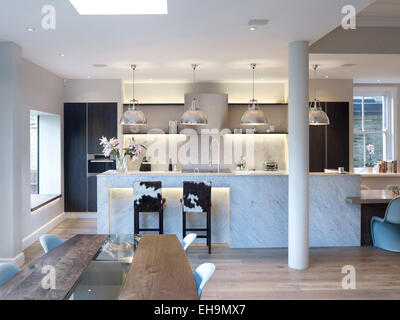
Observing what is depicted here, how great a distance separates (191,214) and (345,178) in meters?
2.33

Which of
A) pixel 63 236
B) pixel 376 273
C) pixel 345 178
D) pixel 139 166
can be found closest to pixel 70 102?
pixel 139 166

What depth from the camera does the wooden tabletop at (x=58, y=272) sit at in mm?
1740

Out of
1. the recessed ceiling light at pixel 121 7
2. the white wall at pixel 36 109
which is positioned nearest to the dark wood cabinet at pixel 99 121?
the white wall at pixel 36 109

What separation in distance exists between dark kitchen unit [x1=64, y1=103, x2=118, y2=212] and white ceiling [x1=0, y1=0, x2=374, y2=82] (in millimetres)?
1104

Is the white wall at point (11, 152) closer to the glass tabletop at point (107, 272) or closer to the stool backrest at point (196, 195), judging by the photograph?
the stool backrest at point (196, 195)

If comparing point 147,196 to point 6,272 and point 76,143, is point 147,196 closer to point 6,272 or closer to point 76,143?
point 6,272

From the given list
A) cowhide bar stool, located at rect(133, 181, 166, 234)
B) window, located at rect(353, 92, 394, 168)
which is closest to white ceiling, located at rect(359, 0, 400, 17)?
cowhide bar stool, located at rect(133, 181, 166, 234)

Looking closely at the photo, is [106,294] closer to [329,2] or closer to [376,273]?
[329,2]

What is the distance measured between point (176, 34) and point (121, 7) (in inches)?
33.6

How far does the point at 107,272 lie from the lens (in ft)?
6.91

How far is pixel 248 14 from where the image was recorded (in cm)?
362

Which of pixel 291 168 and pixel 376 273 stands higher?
pixel 291 168

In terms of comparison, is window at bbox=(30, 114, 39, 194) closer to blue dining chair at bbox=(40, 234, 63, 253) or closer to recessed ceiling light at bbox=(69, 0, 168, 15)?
recessed ceiling light at bbox=(69, 0, 168, 15)

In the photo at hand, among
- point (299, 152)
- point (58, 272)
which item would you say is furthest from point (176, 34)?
point (58, 272)
